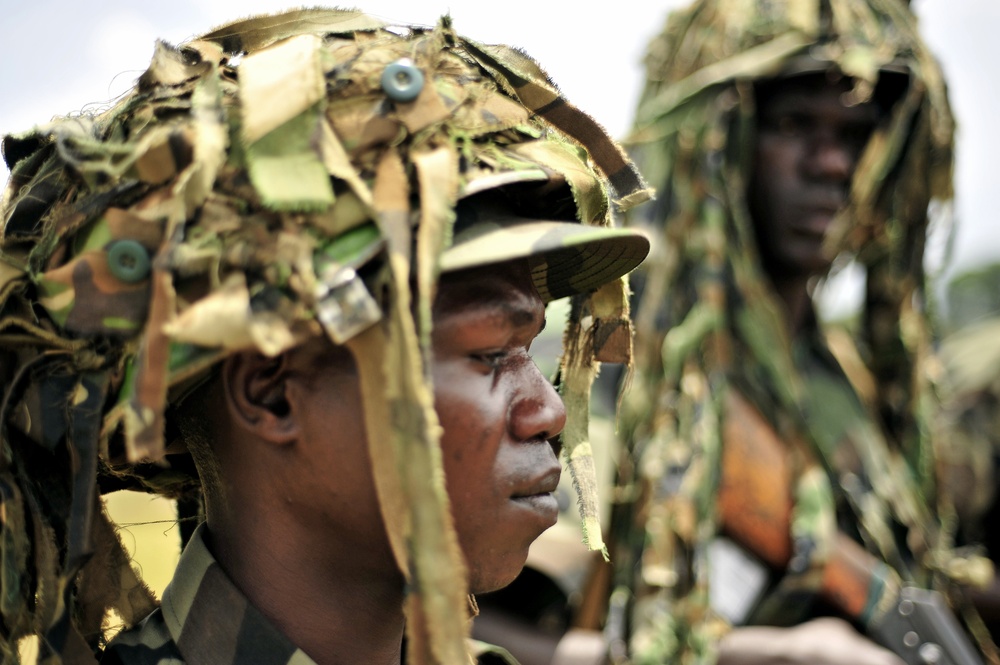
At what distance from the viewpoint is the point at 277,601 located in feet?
5.03

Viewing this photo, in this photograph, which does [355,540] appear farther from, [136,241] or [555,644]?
[555,644]

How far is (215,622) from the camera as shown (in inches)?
59.9

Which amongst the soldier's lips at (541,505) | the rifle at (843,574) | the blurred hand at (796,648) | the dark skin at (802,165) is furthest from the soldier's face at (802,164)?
the soldier's lips at (541,505)

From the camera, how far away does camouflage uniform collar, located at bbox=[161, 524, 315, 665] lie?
1.49 m

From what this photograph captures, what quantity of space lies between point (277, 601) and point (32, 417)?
41 centimetres

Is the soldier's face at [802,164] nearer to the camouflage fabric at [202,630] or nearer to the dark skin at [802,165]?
the dark skin at [802,165]

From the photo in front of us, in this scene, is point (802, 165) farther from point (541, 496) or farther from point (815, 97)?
point (541, 496)

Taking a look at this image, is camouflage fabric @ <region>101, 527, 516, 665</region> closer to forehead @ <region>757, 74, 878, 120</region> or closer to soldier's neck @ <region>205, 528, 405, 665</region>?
soldier's neck @ <region>205, 528, 405, 665</region>

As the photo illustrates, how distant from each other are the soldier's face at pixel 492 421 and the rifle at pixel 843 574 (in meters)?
1.89

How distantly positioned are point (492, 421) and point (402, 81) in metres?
0.45

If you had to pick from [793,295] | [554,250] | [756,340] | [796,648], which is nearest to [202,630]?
[554,250]

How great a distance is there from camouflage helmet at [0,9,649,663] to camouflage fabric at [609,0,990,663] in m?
1.67

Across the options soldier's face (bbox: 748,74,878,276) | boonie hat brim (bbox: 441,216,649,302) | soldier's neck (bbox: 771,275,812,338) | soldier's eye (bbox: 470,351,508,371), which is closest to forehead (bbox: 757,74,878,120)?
soldier's face (bbox: 748,74,878,276)

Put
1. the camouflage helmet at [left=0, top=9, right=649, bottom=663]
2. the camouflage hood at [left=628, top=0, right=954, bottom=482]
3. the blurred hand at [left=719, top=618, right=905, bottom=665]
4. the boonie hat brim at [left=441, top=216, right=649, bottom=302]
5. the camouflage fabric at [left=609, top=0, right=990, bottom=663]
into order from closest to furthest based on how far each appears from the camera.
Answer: the camouflage helmet at [left=0, top=9, right=649, bottom=663]
the boonie hat brim at [left=441, top=216, right=649, bottom=302]
the blurred hand at [left=719, top=618, right=905, bottom=665]
the camouflage fabric at [left=609, top=0, right=990, bottom=663]
the camouflage hood at [left=628, top=0, right=954, bottom=482]
